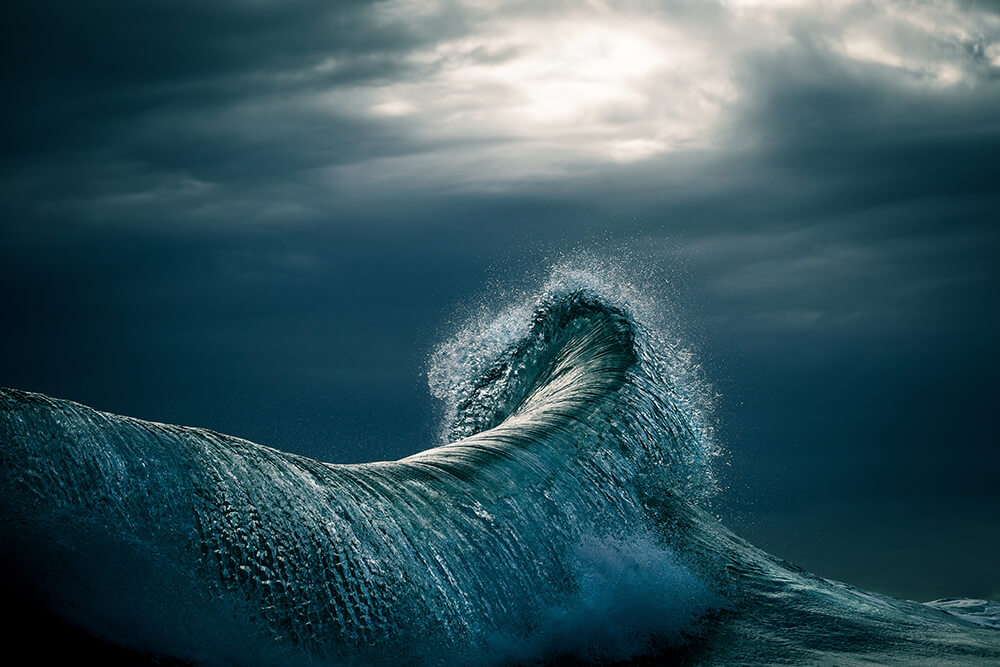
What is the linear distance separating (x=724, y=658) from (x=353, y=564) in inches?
145

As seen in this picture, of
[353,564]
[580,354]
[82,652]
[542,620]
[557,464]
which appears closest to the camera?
[82,652]

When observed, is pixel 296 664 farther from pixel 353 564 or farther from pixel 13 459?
pixel 13 459

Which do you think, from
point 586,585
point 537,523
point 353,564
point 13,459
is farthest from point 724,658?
point 13,459

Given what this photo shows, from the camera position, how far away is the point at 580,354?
1402 cm

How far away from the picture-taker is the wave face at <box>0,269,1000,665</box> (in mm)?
5934

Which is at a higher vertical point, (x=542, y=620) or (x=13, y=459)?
(x=13, y=459)

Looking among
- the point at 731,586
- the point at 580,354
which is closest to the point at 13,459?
the point at 731,586

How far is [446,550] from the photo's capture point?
783 centimetres

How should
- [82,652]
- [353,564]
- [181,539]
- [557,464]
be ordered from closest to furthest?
[82,652] < [181,539] < [353,564] < [557,464]

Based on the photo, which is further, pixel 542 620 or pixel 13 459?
pixel 542 620

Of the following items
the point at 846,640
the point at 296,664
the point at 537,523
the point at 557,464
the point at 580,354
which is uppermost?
the point at 580,354

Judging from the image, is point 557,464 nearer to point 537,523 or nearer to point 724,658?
point 537,523

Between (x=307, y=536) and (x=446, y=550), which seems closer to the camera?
(x=307, y=536)

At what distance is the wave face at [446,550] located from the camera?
593 centimetres
